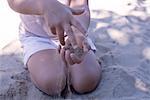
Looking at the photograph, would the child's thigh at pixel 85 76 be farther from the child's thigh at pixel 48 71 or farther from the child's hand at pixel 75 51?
the child's hand at pixel 75 51

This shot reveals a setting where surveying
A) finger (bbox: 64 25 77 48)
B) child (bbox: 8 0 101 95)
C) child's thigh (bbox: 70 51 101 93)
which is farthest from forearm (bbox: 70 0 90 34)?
finger (bbox: 64 25 77 48)

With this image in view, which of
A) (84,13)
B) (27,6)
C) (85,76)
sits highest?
(27,6)

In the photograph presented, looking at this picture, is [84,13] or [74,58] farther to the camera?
[84,13]

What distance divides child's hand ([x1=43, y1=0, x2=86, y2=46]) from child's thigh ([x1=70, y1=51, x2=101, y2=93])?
382 mm

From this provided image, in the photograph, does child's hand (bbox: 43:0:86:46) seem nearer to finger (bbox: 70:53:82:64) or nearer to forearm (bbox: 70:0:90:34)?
finger (bbox: 70:53:82:64)

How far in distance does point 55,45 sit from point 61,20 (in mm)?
555

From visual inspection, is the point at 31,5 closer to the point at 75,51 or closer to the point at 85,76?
the point at 75,51

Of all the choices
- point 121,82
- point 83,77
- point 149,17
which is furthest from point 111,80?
point 149,17

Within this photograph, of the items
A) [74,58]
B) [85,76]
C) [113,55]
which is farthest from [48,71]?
[113,55]

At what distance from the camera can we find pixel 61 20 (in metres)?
1.52

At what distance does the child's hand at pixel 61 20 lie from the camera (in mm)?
1513

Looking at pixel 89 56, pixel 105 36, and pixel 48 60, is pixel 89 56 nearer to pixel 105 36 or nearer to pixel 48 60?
pixel 48 60

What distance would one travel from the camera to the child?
155 centimetres

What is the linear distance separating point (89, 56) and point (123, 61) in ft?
0.89
